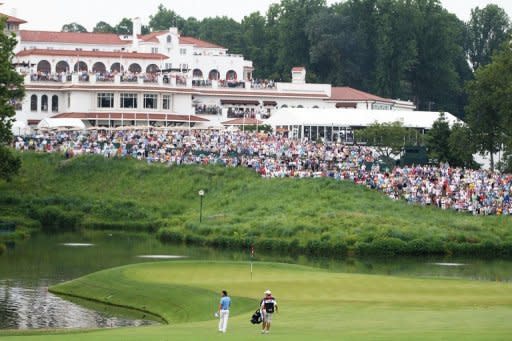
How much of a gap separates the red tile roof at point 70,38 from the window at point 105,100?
22.2 meters

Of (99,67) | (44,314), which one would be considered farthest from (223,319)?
(99,67)

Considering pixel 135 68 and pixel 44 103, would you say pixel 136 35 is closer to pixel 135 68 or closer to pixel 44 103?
pixel 135 68

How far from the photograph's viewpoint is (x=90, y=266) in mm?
68875

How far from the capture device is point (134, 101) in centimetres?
12875

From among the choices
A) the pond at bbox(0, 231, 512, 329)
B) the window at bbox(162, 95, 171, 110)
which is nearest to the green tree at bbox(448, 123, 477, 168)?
the pond at bbox(0, 231, 512, 329)

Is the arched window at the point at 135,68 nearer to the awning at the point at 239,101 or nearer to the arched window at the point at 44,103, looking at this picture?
the awning at the point at 239,101

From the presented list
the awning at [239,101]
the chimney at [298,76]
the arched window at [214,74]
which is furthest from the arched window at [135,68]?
the chimney at [298,76]

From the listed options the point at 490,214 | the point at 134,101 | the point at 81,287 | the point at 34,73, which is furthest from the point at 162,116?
the point at 81,287

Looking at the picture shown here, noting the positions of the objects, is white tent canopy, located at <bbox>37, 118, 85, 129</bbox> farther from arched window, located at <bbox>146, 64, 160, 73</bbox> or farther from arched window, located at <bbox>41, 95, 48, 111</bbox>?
arched window, located at <bbox>146, 64, 160, 73</bbox>

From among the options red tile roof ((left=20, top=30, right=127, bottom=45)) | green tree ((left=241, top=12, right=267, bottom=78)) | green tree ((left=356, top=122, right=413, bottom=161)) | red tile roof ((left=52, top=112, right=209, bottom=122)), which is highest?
green tree ((left=241, top=12, right=267, bottom=78))

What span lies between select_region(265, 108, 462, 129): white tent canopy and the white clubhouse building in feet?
0.29

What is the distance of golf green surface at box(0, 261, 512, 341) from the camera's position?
42344 millimetres

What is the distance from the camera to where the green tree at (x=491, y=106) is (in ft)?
348

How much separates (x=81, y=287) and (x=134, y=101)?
70.4m
